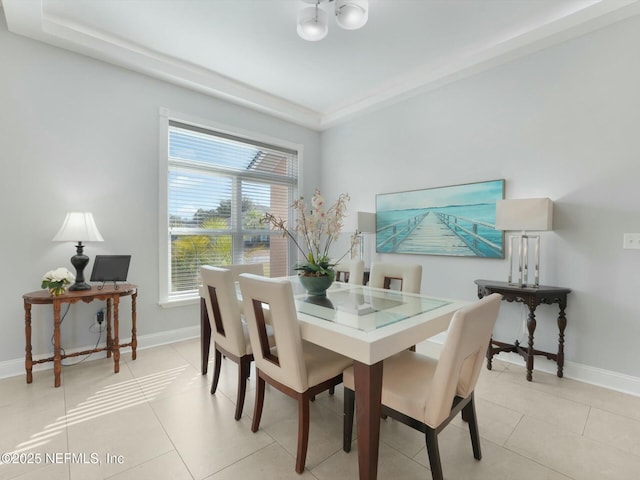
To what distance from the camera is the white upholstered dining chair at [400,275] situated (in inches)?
94.1

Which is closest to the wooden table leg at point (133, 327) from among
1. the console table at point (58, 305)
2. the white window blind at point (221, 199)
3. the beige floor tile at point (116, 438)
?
the console table at point (58, 305)

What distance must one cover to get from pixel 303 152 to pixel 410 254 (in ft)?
7.23

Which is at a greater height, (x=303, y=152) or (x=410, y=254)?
(x=303, y=152)

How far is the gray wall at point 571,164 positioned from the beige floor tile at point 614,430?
1.87ft

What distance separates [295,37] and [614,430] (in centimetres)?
364

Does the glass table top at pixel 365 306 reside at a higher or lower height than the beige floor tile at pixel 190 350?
higher

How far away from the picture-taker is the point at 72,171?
2758mm

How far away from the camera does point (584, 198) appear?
247 cm

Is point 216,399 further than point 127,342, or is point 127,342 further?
point 127,342

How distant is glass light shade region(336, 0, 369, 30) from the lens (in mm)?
2164

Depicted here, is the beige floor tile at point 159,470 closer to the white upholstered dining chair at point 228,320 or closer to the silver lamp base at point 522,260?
the white upholstered dining chair at point 228,320

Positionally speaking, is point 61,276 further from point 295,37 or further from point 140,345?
point 295,37

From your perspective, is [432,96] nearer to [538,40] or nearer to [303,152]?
[538,40]

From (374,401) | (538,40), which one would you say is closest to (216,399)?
(374,401)
